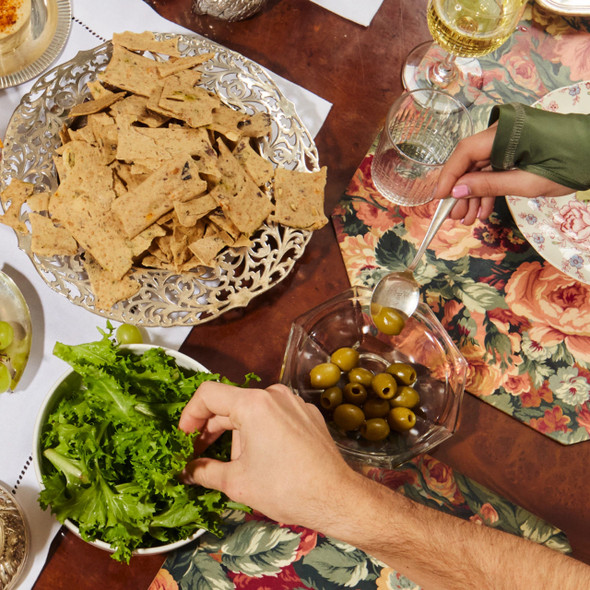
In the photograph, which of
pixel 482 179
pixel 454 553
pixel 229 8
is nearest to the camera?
pixel 454 553

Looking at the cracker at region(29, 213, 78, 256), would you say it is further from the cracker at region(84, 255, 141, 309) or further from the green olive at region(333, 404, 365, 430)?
the green olive at region(333, 404, 365, 430)

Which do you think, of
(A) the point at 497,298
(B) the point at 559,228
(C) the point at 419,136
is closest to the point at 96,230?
(C) the point at 419,136

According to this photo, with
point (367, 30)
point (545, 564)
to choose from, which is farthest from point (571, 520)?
point (367, 30)

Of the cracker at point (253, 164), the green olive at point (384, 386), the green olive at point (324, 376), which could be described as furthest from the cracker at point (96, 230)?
the green olive at point (384, 386)

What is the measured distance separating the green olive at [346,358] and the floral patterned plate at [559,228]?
0.46 m

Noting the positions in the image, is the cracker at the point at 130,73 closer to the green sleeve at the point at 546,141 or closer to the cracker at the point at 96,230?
the cracker at the point at 96,230

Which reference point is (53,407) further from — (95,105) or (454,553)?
(454,553)

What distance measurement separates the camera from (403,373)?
115cm

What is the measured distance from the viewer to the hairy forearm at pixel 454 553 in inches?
35.3

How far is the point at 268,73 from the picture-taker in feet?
4.46

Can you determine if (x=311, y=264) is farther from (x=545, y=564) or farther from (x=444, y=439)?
(x=545, y=564)

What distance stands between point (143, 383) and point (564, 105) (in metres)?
1.10

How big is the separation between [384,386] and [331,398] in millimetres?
103

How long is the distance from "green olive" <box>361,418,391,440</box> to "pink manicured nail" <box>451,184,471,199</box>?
462 millimetres
